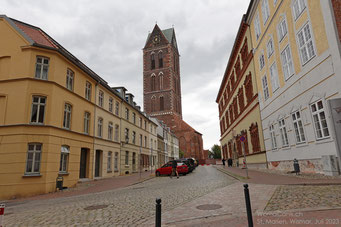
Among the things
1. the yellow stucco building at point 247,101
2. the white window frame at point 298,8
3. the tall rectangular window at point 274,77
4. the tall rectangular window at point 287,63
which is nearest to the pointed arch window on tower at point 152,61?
the yellow stucco building at point 247,101

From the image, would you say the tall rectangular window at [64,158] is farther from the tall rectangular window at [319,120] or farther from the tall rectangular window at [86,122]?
the tall rectangular window at [319,120]

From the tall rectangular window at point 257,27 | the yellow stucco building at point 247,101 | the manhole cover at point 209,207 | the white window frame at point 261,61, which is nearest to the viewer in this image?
the manhole cover at point 209,207


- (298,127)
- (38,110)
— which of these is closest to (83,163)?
(38,110)

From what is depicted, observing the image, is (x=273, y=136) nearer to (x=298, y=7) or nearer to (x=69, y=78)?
(x=298, y=7)

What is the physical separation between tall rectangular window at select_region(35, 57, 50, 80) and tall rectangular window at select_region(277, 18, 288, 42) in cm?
1700

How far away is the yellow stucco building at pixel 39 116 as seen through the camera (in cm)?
1388

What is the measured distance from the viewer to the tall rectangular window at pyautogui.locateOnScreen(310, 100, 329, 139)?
12300 mm

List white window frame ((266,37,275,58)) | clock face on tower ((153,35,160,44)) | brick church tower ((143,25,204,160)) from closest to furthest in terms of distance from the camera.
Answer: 1. white window frame ((266,37,275,58))
2. brick church tower ((143,25,204,160))
3. clock face on tower ((153,35,160,44))

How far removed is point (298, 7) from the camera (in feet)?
47.4

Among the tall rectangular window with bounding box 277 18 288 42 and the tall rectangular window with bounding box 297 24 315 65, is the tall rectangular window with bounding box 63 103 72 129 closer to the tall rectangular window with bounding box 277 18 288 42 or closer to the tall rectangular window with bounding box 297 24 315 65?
the tall rectangular window with bounding box 297 24 315 65

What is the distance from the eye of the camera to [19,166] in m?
13.7

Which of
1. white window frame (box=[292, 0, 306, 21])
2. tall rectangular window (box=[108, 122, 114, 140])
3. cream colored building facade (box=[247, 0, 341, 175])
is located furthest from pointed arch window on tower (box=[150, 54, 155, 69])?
white window frame (box=[292, 0, 306, 21])

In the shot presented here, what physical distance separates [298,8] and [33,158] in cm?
1914

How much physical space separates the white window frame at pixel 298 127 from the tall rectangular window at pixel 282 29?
19.2ft
